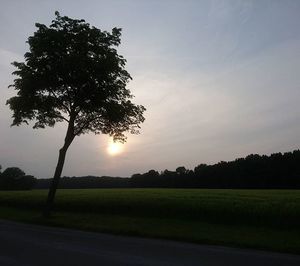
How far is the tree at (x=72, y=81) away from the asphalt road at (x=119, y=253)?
13466mm

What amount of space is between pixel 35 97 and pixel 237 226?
15304mm

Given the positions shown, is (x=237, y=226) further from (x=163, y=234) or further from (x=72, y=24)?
(x=72, y=24)

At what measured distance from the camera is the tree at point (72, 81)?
97.6 feet

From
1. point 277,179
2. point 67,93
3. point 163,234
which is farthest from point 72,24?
point 277,179

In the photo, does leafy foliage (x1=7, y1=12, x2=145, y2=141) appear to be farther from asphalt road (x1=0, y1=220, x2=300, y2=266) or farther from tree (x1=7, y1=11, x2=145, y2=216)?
asphalt road (x1=0, y1=220, x2=300, y2=266)

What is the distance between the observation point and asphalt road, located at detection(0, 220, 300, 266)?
1309 centimetres

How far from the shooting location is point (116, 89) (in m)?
31.2

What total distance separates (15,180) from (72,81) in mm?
63718

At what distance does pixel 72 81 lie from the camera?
3050 centimetres

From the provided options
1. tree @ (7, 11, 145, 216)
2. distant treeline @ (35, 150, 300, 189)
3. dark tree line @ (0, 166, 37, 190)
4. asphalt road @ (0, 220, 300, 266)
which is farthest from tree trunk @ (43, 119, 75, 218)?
dark tree line @ (0, 166, 37, 190)

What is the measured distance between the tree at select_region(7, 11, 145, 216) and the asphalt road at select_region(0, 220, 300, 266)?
13.5 meters

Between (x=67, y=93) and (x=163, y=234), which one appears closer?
(x=163, y=234)

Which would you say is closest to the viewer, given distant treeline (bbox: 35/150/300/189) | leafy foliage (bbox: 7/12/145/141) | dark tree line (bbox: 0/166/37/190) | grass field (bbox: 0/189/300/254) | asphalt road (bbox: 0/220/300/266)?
asphalt road (bbox: 0/220/300/266)

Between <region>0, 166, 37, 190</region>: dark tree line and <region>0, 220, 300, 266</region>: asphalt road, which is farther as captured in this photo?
<region>0, 166, 37, 190</region>: dark tree line
